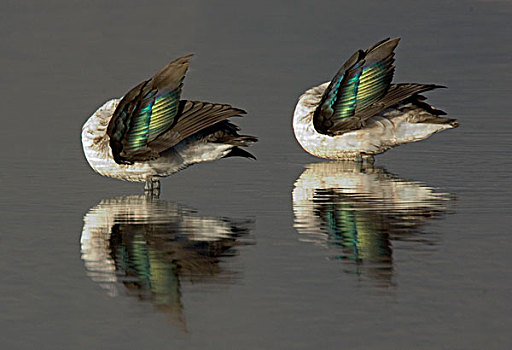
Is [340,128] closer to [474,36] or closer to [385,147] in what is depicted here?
[385,147]

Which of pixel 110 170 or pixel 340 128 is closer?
pixel 110 170

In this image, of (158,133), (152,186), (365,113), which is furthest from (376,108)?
(158,133)

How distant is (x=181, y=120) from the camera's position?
14.1m

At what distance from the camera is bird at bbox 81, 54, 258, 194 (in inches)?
549

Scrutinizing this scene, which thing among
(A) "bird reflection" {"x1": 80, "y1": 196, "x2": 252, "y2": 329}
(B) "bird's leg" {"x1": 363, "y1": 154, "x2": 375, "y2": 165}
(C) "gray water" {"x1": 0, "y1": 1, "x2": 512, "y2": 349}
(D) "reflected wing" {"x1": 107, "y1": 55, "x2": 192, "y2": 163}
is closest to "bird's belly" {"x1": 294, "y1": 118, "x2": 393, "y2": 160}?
(B) "bird's leg" {"x1": 363, "y1": 154, "x2": 375, "y2": 165}

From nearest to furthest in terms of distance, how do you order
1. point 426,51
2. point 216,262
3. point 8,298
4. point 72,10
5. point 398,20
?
point 8,298 → point 216,262 → point 426,51 → point 398,20 → point 72,10

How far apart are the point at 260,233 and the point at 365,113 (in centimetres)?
489

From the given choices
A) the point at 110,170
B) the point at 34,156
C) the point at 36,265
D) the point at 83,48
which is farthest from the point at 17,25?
the point at 36,265

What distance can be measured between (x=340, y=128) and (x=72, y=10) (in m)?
22.3

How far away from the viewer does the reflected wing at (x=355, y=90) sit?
16.5m

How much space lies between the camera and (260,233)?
12.1 metres

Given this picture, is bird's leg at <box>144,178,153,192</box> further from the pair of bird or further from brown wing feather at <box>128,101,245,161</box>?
brown wing feather at <box>128,101,245,161</box>

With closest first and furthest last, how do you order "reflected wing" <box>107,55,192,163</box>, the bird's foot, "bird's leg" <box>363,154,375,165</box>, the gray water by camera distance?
the gray water
"reflected wing" <box>107,55,192,163</box>
the bird's foot
"bird's leg" <box>363,154,375,165</box>

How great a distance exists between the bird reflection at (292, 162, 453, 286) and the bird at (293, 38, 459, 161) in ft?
1.32
